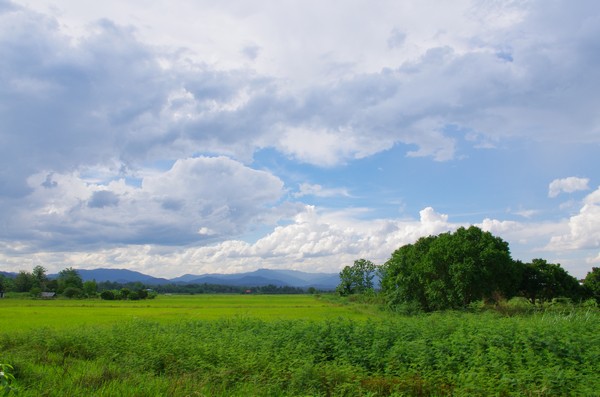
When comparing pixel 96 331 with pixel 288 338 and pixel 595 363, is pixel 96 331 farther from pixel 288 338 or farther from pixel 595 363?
pixel 595 363

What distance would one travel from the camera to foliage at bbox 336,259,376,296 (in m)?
83.6

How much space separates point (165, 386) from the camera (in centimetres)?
937

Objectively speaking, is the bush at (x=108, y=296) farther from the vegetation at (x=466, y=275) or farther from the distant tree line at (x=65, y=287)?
the vegetation at (x=466, y=275)

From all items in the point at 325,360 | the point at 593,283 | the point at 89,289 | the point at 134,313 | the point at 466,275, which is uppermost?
the point at 466,275

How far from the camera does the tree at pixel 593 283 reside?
136 feet

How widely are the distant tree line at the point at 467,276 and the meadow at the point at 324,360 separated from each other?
14965 millimetres

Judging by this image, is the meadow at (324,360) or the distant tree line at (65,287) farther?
the distant tree line at (65,287)

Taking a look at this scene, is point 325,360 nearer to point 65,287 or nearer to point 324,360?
point 324,360

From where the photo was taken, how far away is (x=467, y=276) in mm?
31094

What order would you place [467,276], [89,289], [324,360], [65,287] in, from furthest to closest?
[65,287]
[89,289]
[467,276]
[324,360]

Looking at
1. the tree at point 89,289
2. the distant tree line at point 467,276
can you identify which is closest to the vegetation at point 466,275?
the distant tree line at point 467,276

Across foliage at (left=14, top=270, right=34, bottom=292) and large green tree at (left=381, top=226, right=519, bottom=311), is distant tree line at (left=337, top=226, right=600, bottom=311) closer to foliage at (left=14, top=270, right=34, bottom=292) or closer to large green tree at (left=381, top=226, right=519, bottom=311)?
large green tree at (left=381, top=226, right=519, bottom=311)

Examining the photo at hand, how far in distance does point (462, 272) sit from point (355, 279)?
5383 cm

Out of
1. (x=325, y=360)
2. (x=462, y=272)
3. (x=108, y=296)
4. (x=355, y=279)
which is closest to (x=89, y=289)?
(x=108, y=296)
